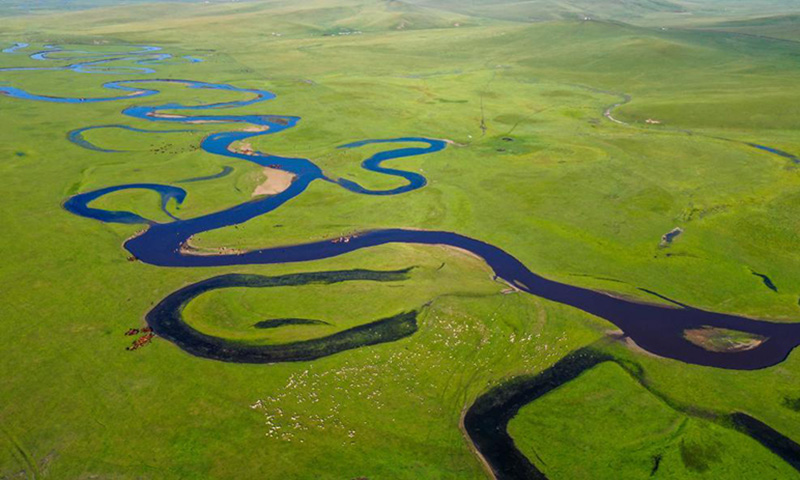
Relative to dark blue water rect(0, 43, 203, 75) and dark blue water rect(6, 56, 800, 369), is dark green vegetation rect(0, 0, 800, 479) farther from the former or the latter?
dark blue water rect(0, 43, 203, 75)

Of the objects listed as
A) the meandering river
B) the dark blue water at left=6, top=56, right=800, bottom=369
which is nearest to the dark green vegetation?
the meandering river

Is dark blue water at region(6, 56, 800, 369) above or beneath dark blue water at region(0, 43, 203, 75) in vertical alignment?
beneath

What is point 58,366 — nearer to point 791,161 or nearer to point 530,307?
point 530,307

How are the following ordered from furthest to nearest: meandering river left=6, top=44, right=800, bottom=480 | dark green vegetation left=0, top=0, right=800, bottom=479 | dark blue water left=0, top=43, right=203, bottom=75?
dark blue water left=0, top=43, right=203, bottom=75
meandering river left=6, top=44, right=800, bottom=480
dark green vegetation left=0, top=0, right=800, bottom=479

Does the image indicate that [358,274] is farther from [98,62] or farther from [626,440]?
[98,62]

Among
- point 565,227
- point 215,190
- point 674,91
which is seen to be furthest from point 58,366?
point 674,91

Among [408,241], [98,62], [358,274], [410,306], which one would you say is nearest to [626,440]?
[410,306]
